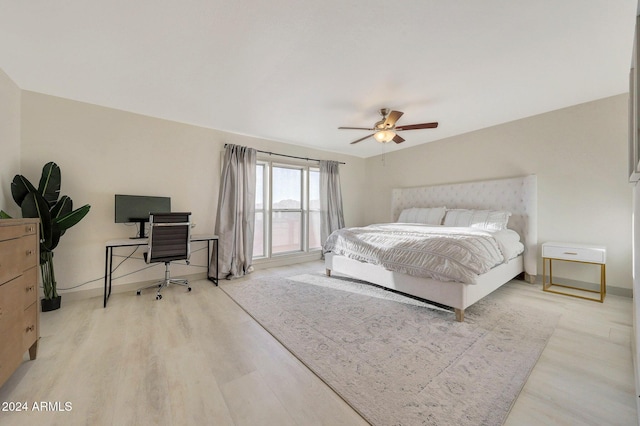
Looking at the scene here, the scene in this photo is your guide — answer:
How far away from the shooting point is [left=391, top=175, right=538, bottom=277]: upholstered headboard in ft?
10.9

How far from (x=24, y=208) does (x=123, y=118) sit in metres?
1.49

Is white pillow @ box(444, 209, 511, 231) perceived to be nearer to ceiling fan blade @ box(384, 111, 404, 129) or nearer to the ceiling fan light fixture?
the ceiling fan light fixture

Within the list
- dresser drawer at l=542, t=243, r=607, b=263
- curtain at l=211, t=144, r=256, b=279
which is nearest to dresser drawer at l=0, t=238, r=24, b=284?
curtain at l=211, t=144, r=256, b=279

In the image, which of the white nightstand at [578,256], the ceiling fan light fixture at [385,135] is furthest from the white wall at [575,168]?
the ceiling fan light fixture at [385,135]

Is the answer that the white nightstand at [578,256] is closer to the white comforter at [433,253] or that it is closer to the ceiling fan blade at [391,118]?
the white comforter at [433,253]

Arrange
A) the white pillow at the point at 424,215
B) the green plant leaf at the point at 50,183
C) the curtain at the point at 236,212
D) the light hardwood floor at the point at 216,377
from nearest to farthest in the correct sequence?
the light hardwood floor at the point at 216,377, the green plant leaf at the point at 50,183, the curtain at the point at 236,212, the white pillow at the point at 424,215

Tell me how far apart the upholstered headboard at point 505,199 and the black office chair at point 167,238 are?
416 cm

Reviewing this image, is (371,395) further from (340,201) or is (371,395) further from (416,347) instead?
(340,201)

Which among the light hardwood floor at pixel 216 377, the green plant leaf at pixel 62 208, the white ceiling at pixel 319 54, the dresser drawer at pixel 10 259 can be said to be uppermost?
the white ceiling at pixel 319 54

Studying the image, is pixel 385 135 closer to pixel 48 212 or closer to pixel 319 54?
pixel 319 54

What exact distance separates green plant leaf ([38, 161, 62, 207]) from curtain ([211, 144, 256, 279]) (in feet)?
5.76

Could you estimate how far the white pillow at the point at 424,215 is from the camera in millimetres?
4137

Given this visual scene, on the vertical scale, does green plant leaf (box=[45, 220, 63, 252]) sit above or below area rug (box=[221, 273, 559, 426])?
Answer: above

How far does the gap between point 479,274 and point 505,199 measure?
2073 millimetres
